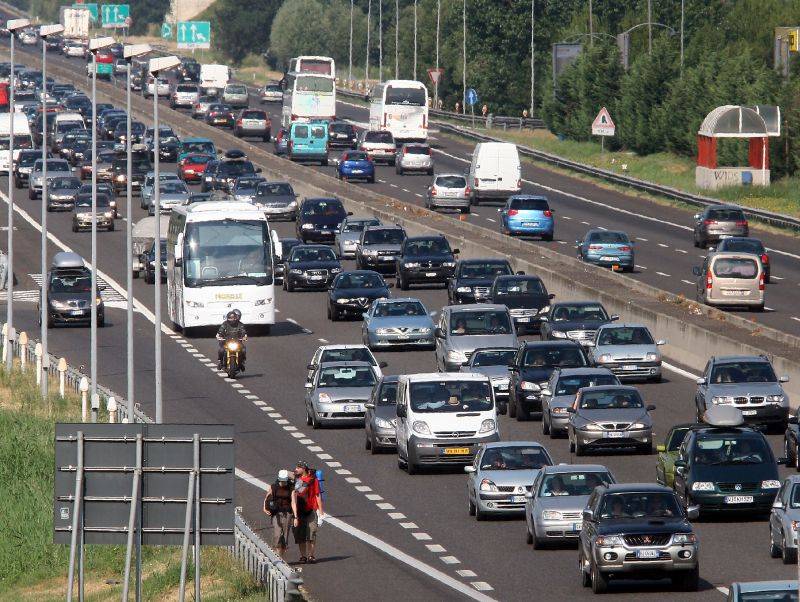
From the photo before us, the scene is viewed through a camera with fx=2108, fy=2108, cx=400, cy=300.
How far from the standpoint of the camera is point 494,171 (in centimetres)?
9069

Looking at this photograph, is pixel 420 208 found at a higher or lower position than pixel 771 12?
lower

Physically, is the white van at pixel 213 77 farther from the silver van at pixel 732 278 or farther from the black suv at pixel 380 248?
the silver van at pixel 732 278

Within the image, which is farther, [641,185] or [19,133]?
[19,133]

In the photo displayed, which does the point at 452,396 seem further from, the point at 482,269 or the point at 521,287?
the point at 482,269

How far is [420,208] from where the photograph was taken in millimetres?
84625

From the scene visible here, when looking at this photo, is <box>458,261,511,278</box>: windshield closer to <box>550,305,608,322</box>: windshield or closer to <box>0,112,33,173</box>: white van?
<box>550,305,608,322</box>: windshield

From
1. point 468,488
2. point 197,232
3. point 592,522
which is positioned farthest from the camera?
point 197,232

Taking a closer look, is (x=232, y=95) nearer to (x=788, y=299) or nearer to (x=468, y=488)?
(x=788, y=299)

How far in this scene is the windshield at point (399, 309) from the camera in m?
56.0

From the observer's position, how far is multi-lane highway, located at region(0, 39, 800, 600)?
28.9 metres

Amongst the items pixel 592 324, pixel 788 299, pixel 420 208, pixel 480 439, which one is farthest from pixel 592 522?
pixel 420 208

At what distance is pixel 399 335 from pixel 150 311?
1362cm

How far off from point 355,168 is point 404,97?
1444 cm

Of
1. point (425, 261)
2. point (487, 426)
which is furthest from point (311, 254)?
point (487, 426)
